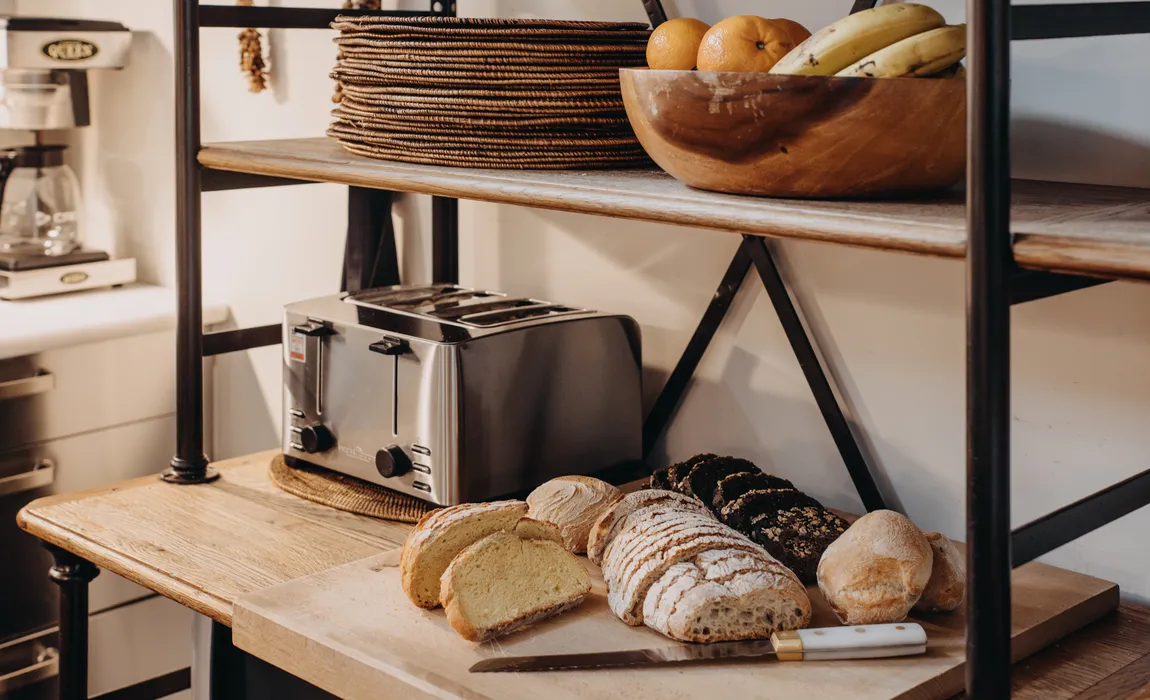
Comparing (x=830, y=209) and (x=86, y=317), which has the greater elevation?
(x=830, y=209)

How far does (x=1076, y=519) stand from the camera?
1.08 meters

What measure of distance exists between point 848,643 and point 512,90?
730mm

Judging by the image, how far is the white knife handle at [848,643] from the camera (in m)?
1.22

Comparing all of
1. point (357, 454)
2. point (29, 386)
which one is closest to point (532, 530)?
point (357, 454)

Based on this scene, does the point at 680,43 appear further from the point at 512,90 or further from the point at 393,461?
the point at 393,461

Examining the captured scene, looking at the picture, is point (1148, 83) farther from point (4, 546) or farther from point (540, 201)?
point (4, 546)

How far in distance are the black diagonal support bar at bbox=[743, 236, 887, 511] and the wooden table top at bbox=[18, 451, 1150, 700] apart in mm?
336

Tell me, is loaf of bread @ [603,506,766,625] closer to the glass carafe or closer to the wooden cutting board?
the wooden cutting board

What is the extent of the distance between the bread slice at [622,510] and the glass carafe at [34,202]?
1.61 metres

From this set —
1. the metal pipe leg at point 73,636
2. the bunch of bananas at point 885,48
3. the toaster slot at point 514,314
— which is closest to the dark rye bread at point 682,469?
the toaster slot at point 514,314

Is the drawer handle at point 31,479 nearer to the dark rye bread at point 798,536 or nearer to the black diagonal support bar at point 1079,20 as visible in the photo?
the dark rye bread at point 798,536

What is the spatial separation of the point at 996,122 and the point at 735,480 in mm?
697

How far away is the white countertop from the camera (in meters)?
2.22

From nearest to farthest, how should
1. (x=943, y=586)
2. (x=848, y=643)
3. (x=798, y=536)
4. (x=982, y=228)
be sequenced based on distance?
(x=982, y=228) < (x=848, y=643) < (x=943, y=586) < (x=798, y=536)
